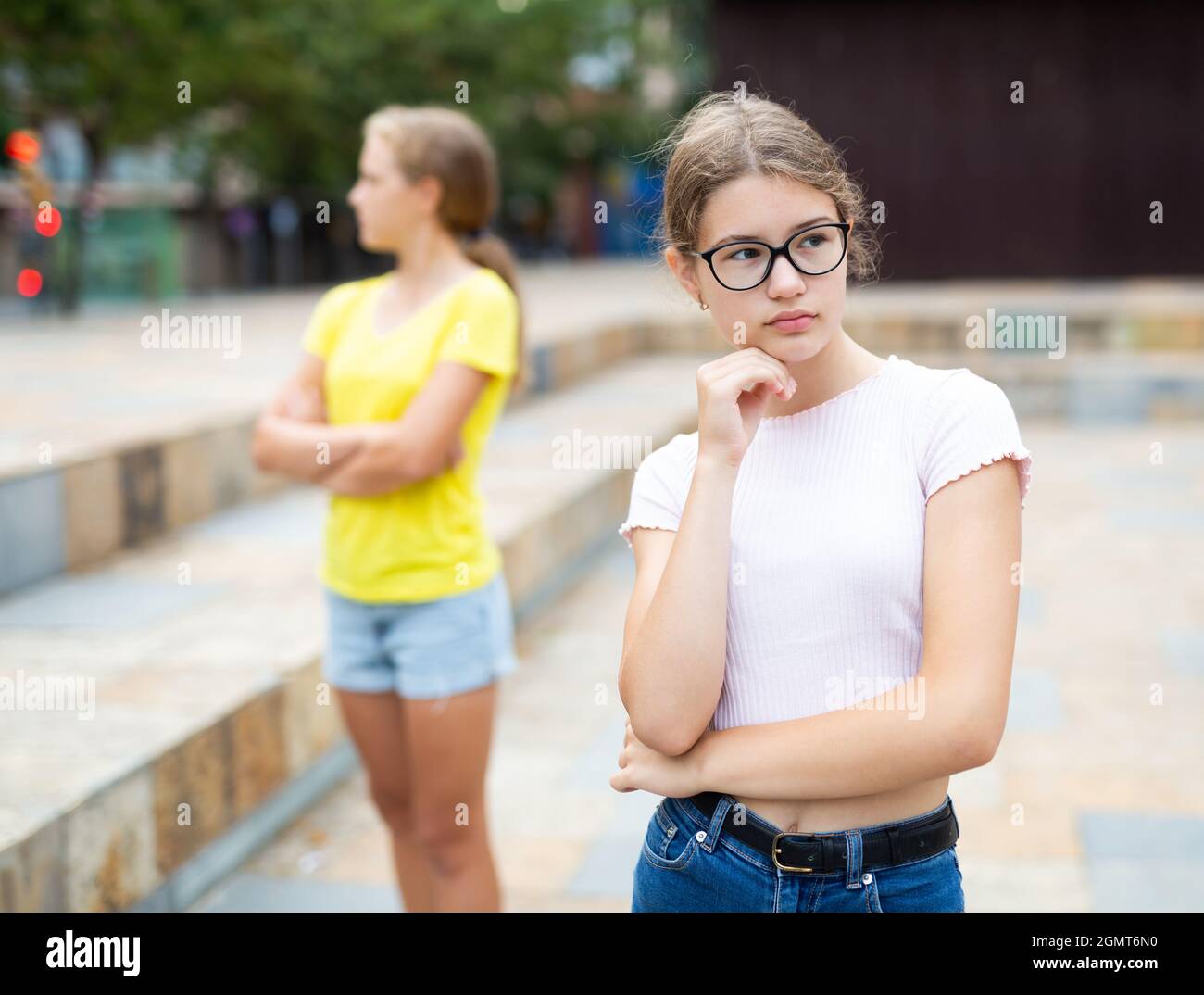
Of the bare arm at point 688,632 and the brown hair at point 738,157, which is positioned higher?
the brown hair at point 738,157

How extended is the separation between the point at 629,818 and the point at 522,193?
92.5ft

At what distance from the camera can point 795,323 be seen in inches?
61.2

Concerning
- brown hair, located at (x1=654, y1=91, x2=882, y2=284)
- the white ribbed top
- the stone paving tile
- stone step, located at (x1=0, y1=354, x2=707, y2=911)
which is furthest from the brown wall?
the white ribbed top

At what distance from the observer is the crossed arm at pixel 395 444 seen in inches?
104

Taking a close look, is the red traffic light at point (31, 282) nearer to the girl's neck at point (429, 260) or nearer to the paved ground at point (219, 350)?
the paved ground at point (219, 350)

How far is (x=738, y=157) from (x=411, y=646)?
1.43 meters

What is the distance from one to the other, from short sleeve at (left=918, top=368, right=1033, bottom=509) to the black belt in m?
0.39

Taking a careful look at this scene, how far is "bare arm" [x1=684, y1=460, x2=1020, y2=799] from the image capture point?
4.95 ft

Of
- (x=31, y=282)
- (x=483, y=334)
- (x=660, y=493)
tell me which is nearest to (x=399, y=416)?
(x=483, y=334)

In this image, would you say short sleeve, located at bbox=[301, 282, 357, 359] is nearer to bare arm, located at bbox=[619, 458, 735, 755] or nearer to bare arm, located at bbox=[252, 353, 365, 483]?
bare arm, located at bbox=[252, 353, 365, 483]

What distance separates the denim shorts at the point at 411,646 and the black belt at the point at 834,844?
1.19 meters

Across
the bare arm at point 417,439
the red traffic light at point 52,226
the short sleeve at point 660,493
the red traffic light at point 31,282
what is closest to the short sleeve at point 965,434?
the short sleeve at point 660,493

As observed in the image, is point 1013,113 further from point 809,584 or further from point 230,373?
point 809,584
